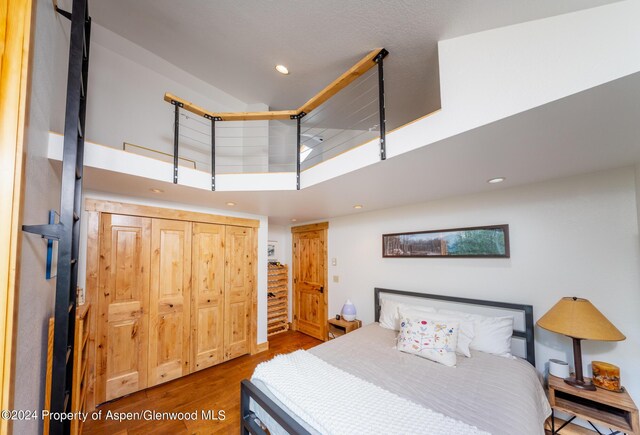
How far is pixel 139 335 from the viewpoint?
274 cm

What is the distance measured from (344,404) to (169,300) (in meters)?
2.49

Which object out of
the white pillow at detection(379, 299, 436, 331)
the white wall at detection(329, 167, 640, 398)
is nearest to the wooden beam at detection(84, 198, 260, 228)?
the white pillow at detection(379, 299, 436, 331)

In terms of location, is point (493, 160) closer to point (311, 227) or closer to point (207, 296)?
point (311, 227)

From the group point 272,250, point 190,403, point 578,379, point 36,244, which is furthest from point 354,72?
point 272,250

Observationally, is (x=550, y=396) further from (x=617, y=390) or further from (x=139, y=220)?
(x=139, y=220)

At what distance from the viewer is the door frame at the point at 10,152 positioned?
0.73 meters

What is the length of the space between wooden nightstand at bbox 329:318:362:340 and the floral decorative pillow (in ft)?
3.92

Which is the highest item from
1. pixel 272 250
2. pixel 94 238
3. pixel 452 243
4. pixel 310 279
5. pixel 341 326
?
pixel 94 238

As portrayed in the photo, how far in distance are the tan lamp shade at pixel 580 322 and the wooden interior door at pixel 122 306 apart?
13.0 feet

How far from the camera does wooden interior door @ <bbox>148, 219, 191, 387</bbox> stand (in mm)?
2855

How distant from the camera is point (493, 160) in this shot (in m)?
1.72

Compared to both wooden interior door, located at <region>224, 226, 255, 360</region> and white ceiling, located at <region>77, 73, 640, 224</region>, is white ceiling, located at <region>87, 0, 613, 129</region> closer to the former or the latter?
white ceiling, located at <region>77, 73, 640, 224</region>

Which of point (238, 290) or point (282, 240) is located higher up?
point (282, 240)

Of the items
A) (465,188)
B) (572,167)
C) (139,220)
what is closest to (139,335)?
(139,220)
